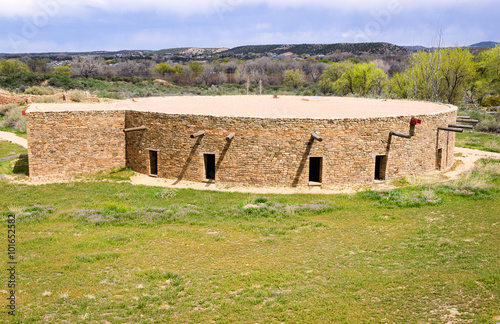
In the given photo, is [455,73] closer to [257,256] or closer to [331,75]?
[331,75]

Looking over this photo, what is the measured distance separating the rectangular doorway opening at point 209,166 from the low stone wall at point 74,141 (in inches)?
151

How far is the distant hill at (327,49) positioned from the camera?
94.8 meters

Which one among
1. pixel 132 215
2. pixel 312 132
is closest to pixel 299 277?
pixel 132 215

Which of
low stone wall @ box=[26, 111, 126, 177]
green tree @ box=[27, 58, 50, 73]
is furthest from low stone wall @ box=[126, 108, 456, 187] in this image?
green tree @ box=[27, 58, 50, 73]

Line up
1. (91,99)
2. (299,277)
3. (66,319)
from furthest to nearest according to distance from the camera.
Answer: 1. (91,99)
2. (299,277)
3. (66,319)

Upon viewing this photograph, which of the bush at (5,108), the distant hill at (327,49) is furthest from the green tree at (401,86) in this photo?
the distant hill at (327,49)

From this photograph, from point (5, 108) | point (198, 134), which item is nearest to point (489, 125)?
point (198, 134)

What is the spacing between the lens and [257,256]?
Result: 31.4 ft

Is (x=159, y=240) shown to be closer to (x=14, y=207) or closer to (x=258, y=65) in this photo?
(x=14, y=207)

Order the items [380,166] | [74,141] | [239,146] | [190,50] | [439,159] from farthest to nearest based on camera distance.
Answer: [190,50], [439,159], [74,141], [380,166], [239,146]

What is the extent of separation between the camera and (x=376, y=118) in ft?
50.2

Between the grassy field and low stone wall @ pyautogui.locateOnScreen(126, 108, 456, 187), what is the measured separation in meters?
1.28

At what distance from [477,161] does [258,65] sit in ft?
183

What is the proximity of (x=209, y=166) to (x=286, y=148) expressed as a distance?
3.48 metres
